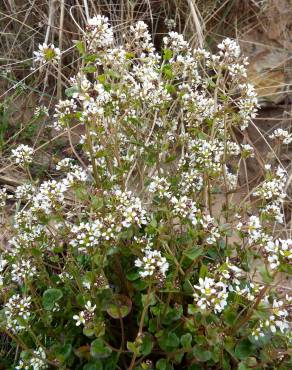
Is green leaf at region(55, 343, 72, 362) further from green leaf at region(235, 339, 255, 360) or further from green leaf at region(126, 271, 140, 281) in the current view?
green leaf at region(235, 339, 255, 360)

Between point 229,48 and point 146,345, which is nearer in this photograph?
point 146,345

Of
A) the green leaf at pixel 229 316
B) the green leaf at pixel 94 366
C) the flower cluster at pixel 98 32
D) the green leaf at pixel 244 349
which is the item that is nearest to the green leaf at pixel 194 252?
the green leaf at pixel 229 316

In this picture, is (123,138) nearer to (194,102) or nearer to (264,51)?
(194,102)

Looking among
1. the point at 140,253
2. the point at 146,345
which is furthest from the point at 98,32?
the point at 146,345

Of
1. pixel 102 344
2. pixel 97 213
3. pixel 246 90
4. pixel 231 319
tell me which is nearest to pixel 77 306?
pixel 102 344

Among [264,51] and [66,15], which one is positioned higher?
[66,15]

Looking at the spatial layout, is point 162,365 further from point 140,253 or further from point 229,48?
point 229,48
